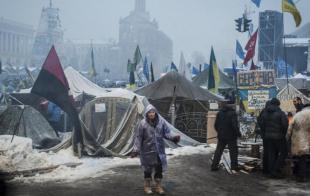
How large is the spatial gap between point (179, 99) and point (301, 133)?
869cm

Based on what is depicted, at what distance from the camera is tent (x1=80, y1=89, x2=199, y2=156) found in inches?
476

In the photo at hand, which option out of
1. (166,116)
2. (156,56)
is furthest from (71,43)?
(166,116)

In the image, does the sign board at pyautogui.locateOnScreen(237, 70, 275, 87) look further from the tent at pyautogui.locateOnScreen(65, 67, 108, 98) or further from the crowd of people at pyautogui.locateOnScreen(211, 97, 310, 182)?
the tent at pyautogui.locateOnScreen(65, 67, 108, 98)

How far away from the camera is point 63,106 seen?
1110cm

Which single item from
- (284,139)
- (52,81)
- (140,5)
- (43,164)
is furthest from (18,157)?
(140,5)

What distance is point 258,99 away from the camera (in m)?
14.4

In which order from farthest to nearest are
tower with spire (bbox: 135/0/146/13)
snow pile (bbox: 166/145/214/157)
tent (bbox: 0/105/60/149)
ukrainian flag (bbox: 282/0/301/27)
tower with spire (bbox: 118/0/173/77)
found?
tower with spire (bbox: 135/0/146/13)
tower with spire (bbox: 118/0/173/77)
ukrainian flag (bbox: 282/0/301/27)
tent (bbox: 0/105/60/149)
snow pile (bbox: 166/145/214/157)

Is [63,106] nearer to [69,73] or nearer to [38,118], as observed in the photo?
[38,118]

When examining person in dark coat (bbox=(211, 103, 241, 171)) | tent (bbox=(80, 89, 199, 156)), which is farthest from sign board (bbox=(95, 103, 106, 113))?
person in dark coat (bbox=(211, 103, 241, 171))

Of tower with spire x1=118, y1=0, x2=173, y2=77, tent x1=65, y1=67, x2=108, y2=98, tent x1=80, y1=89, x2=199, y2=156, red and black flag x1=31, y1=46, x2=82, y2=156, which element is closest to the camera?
red and black flag x1=31, y1=46, x2=82, y2=156

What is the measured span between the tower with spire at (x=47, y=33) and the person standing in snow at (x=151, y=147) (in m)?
77.1

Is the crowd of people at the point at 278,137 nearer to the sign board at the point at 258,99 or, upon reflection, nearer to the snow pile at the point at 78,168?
the snow pile at the point at 78,168

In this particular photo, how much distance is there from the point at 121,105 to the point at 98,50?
102766 mm

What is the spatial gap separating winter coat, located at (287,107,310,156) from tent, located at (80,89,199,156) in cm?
518
